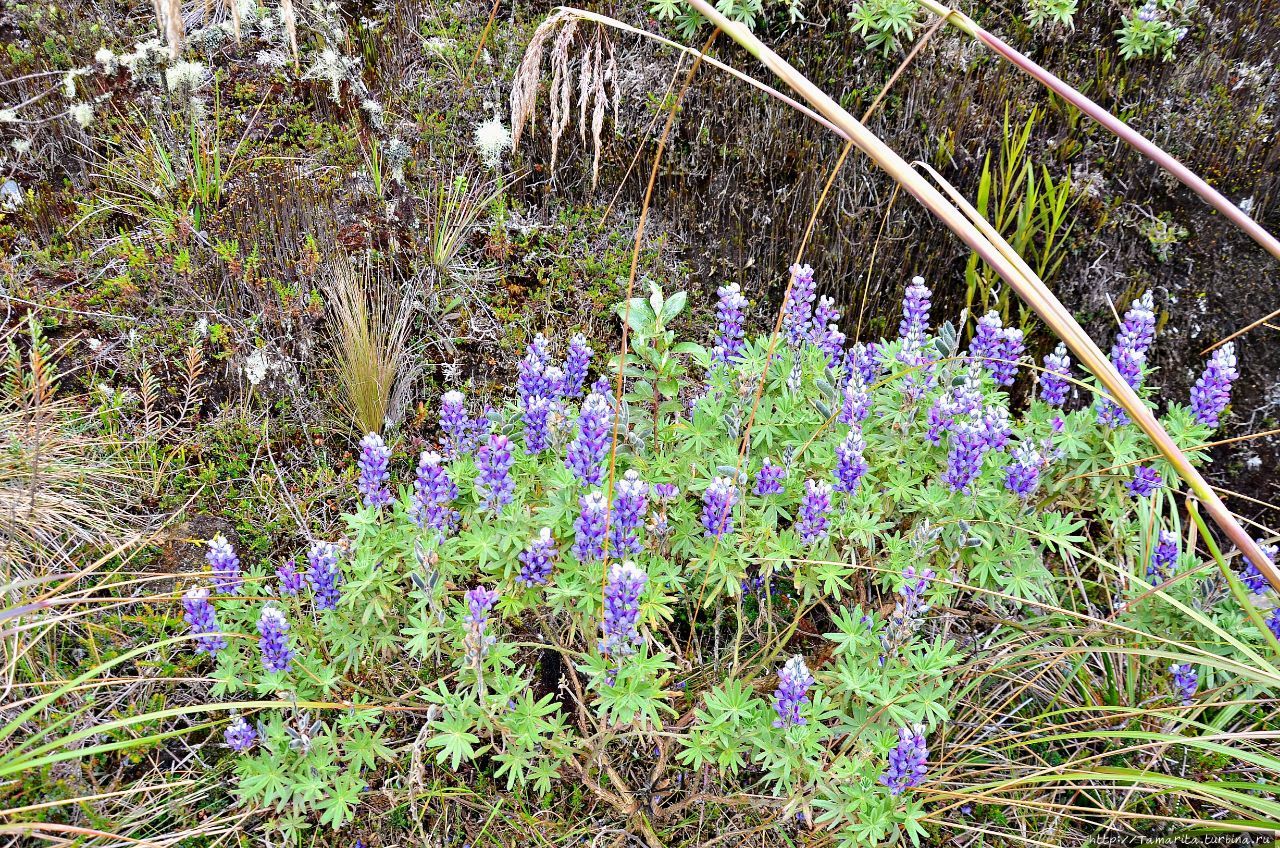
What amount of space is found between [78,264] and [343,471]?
1.56 meters

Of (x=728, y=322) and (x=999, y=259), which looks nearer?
(x=999, y=259)

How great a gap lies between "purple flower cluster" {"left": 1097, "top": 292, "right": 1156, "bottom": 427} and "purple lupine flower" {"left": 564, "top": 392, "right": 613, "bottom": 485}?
1.34 meters

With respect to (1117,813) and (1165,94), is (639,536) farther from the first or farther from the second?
(1165,94)

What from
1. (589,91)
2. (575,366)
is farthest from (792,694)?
(589,91)

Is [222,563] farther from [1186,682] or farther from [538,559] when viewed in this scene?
[1186,682]

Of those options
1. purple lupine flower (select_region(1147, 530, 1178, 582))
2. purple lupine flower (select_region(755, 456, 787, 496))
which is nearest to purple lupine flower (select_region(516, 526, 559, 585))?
purple lupine flower (select_region(755, 456, 787, 496))

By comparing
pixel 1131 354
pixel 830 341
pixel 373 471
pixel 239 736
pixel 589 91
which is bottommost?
pixel 239 736

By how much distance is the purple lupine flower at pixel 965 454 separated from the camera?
2.19 meters

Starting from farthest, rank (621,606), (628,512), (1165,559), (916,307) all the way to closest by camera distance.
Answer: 1. (916,307)
2. (1165,559)
3. (628,512)
4. (621,606)

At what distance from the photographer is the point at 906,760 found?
2061 millimetres

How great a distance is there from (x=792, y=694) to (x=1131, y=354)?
1330 millimetres

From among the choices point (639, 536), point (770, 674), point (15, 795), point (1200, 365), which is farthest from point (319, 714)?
point (1200, 365)

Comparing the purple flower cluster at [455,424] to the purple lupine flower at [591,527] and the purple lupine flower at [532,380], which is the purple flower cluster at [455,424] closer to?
the purple lupine flower at [532,380]

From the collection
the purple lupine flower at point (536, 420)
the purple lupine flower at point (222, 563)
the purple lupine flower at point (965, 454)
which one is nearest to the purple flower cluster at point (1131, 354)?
the purple lupine flower at point (965, 454)
